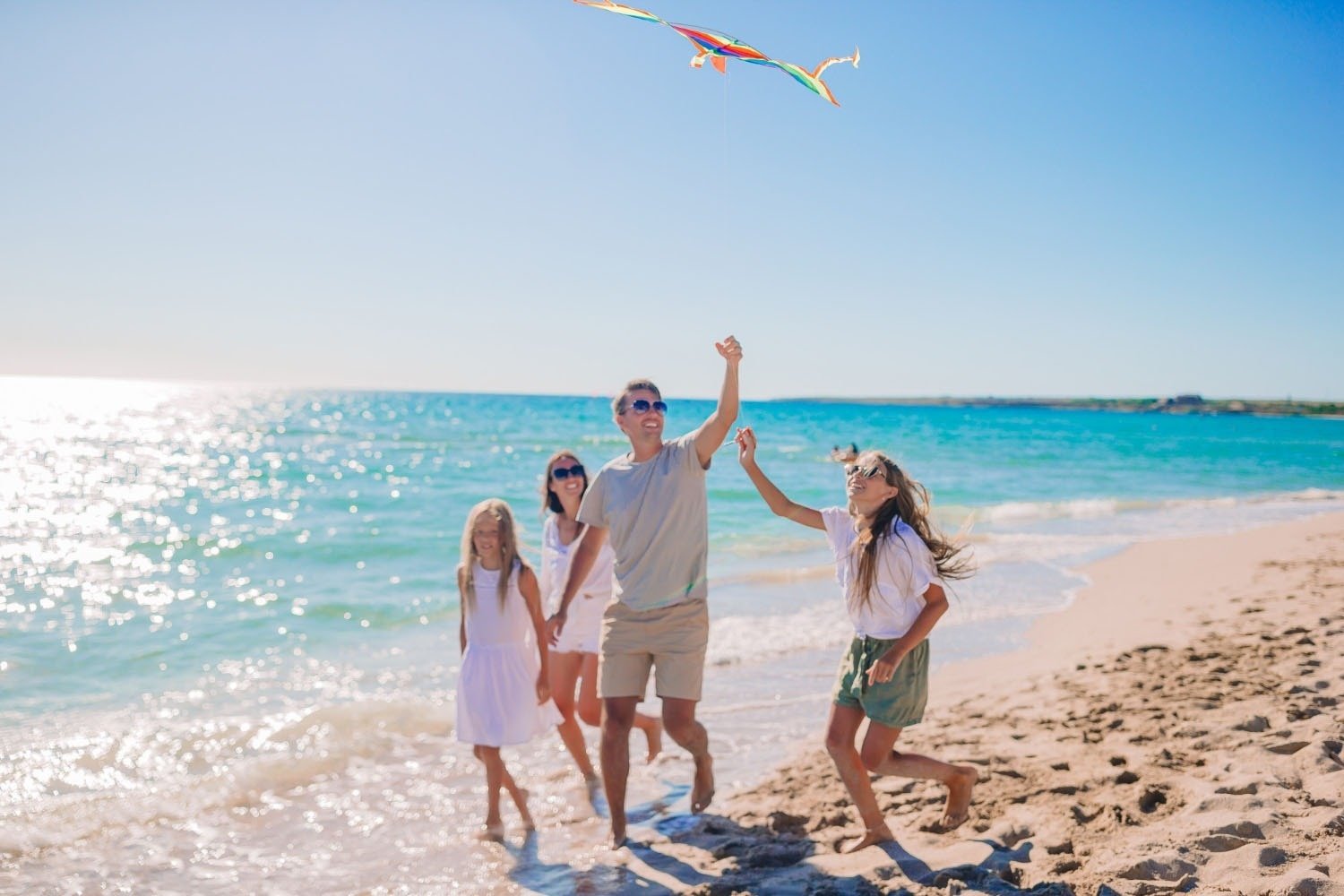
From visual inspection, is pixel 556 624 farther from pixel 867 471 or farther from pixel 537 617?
pixel 867 471

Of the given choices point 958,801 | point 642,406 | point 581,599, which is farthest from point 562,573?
point 958,801

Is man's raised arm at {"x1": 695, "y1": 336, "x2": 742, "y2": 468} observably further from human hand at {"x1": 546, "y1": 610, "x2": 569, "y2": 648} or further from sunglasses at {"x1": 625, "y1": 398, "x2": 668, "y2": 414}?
human hand at {"x1": 546, "y1": 610, "x2": 569, "y2": 648}

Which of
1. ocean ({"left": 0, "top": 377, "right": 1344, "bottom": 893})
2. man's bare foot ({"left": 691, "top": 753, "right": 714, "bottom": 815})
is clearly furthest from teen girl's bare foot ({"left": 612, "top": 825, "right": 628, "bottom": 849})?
man's bare foot ({"left": 691, "top": 753, "right": 714, "bottom": 815})

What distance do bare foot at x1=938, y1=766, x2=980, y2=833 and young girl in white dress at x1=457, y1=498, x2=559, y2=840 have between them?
6.84 ft

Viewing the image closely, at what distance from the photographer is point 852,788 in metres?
3.97

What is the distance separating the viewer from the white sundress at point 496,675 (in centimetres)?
Result: 466

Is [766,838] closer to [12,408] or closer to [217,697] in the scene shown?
[217,697]

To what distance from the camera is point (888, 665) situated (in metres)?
3.66

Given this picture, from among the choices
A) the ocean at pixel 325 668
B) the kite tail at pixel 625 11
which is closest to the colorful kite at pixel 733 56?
the kite tail at pixel 625 11

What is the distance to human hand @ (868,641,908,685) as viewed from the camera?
3.66 metres

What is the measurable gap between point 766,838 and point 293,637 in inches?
244

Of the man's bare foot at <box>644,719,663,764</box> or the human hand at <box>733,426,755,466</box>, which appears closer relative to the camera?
the human hand at <box>733,426,755,466</box>

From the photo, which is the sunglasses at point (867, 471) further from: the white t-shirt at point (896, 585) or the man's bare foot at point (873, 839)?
the man's bare foot at point (873, 839)

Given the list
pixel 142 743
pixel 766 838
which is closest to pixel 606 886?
pixel 766 838
